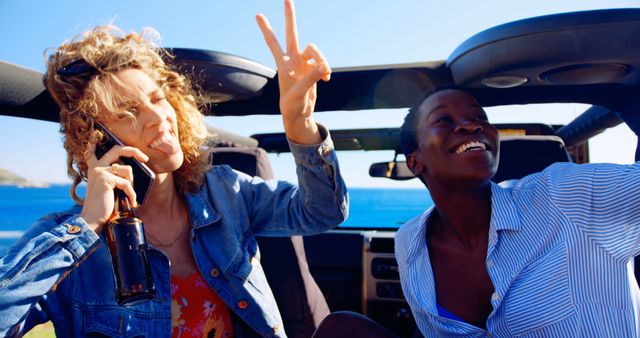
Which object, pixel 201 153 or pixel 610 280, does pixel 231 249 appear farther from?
pixel 610 280

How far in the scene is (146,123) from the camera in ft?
5.24

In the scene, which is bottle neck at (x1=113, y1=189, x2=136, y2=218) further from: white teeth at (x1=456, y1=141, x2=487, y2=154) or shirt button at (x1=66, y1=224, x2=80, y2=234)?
white teeth at (x1=456, y1=141, x2=487, y2=154)

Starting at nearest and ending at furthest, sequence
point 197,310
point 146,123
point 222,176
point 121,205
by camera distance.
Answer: point 121,205, point 146,123, point 197,310, point 222,176

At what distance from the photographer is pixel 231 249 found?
1.83 metres

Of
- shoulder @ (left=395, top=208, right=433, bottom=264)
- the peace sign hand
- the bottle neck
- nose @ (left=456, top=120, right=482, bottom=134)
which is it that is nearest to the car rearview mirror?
shoulder @ (left=395, top=208, right=433, bottom=264)

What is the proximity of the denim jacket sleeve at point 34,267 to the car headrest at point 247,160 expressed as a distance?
3.13 feet

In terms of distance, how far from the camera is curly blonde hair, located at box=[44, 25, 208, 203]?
5.38 ft

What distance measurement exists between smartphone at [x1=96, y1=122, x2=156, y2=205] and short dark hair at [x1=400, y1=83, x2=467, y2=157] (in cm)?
102

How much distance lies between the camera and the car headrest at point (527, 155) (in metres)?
2.36

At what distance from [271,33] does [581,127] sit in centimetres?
184

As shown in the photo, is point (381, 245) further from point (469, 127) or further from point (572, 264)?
point (572, 264)

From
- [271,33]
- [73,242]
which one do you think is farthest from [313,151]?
[73,242]

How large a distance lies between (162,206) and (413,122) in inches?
40.5

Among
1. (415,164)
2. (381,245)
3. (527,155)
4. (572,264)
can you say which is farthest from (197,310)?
(381,245)
